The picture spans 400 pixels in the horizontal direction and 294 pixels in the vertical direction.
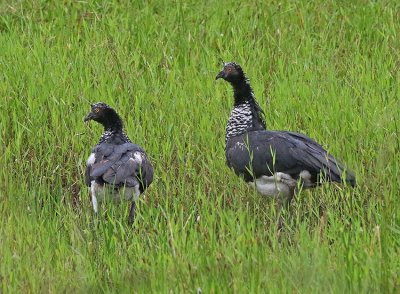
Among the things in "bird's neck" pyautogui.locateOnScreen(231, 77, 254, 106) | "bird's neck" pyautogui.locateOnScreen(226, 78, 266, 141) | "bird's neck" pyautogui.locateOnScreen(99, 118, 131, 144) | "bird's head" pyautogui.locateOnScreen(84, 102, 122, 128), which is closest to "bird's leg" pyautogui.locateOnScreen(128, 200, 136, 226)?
"bird's neck" pyautogui.locateOnScreen(99, 118, 131, 144)

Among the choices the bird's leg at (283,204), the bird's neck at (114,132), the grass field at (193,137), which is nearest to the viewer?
the grass field at (193,137)

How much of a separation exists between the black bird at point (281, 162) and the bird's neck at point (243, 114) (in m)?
0.17

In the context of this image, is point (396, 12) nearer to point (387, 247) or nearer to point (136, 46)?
point (136, 46)

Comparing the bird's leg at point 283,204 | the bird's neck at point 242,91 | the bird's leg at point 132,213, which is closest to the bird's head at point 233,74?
the bird's neck at point 242,91

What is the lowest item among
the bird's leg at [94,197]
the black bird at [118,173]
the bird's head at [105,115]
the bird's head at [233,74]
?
the bird's leg at [94,197]

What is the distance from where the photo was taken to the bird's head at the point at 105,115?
6.77 meters

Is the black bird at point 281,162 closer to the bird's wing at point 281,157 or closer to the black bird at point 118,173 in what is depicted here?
the bird's wing at point 281,157

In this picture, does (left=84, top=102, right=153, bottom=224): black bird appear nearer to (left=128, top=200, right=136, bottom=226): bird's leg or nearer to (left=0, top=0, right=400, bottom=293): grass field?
(left=128, top=200, right=136, bottom=226): bird's leg

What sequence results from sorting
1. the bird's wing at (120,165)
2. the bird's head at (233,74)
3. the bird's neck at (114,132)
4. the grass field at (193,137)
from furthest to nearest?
1. the bird's head at (233,74)
2. the bird's neck at (114,132)
3. the bird's wing at (120,165)
4. the grass field at (193,137)

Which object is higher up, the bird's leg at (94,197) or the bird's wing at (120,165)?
the bird's wing at (120,165)

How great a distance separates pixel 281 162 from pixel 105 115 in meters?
1.32

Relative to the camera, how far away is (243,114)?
6.87 m

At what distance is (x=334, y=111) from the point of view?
737 cm

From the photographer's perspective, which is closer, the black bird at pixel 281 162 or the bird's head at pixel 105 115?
the black bird at pixel 281 162
